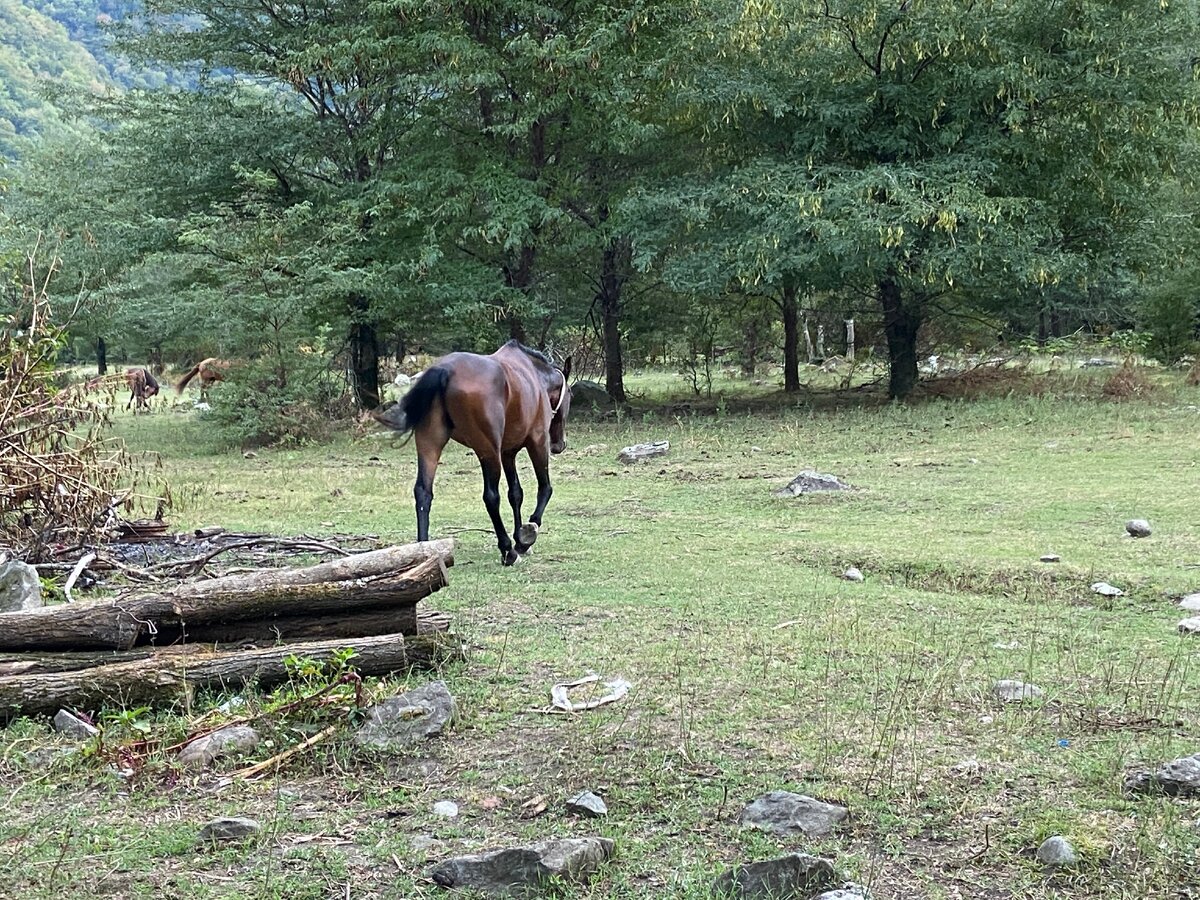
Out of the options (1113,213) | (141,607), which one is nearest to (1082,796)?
(141,607)

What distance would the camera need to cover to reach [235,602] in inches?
186

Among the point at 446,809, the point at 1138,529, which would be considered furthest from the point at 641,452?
the point at 446,809

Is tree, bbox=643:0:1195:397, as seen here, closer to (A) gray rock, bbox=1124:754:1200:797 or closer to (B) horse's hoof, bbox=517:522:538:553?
(B) horse's hoof, bbox=517:522:538:553

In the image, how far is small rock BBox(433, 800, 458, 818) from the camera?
347 centimetres

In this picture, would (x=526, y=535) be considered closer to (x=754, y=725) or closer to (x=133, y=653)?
(x=133, y=653)

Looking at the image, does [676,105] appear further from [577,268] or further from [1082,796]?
[1082,796]

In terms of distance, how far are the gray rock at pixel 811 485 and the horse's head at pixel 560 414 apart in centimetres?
242

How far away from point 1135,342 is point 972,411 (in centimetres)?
481

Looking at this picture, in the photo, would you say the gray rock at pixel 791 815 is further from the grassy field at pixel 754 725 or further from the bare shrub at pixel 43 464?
the bare shrub at pixel 43 464

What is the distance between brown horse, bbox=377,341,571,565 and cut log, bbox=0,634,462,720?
2655 millimetres

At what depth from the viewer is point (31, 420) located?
23.9 ft

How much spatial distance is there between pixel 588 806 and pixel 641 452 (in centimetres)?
1004

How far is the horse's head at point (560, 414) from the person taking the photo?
8547 mm

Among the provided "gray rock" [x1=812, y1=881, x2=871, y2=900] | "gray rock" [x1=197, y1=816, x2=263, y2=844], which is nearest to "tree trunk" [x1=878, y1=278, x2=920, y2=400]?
"gray rock" [x1=812, y1=881, x2=871, y2=900]
